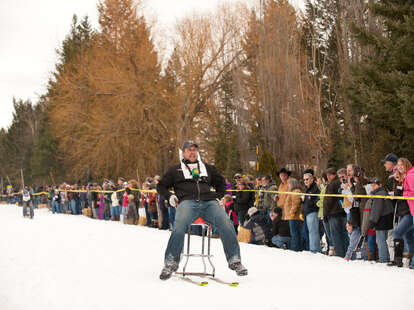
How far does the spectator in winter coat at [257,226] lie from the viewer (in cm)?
1312

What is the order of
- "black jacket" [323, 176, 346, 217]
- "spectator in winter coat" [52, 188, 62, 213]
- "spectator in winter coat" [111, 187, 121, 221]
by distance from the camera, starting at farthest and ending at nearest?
"spectator in winter coat" [52, 188, 62, 213] → "spectator in winter coat" [111, 187, 121, 221] → "black jacket" [323, 176, 346, 217]

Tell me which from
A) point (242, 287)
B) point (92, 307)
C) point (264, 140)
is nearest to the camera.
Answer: point (92, 307)

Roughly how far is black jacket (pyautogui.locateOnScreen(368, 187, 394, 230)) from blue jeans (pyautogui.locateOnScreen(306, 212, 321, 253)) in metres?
1.84

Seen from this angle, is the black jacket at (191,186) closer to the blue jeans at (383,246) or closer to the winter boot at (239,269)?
the winter boot at (239,269)

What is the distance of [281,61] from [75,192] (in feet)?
42.1

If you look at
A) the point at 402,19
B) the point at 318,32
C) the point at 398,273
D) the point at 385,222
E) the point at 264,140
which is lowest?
the point at 398,273

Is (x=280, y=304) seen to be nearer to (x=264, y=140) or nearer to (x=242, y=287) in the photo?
(x=242, y=287)

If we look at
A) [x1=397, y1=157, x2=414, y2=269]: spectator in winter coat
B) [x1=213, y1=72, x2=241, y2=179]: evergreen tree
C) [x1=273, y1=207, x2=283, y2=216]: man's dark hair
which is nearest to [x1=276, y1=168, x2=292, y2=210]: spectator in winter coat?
[x1=273, y1=207, x2=283, y2=216]: man's dark hair

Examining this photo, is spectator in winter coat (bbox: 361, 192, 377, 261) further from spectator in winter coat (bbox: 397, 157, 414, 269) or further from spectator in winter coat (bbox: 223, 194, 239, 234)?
spectator in winter coat (bbox: 223, 194, 239, 234)

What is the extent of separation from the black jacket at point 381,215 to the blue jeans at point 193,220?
3016 millimetres

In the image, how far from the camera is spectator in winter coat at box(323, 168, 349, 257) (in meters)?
11.0

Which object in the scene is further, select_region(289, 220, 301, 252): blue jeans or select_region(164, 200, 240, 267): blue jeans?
select_region(289, 220, 301, 252): blue jeans

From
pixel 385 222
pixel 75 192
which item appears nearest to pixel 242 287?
pixel 385 222

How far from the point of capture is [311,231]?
11719mm
